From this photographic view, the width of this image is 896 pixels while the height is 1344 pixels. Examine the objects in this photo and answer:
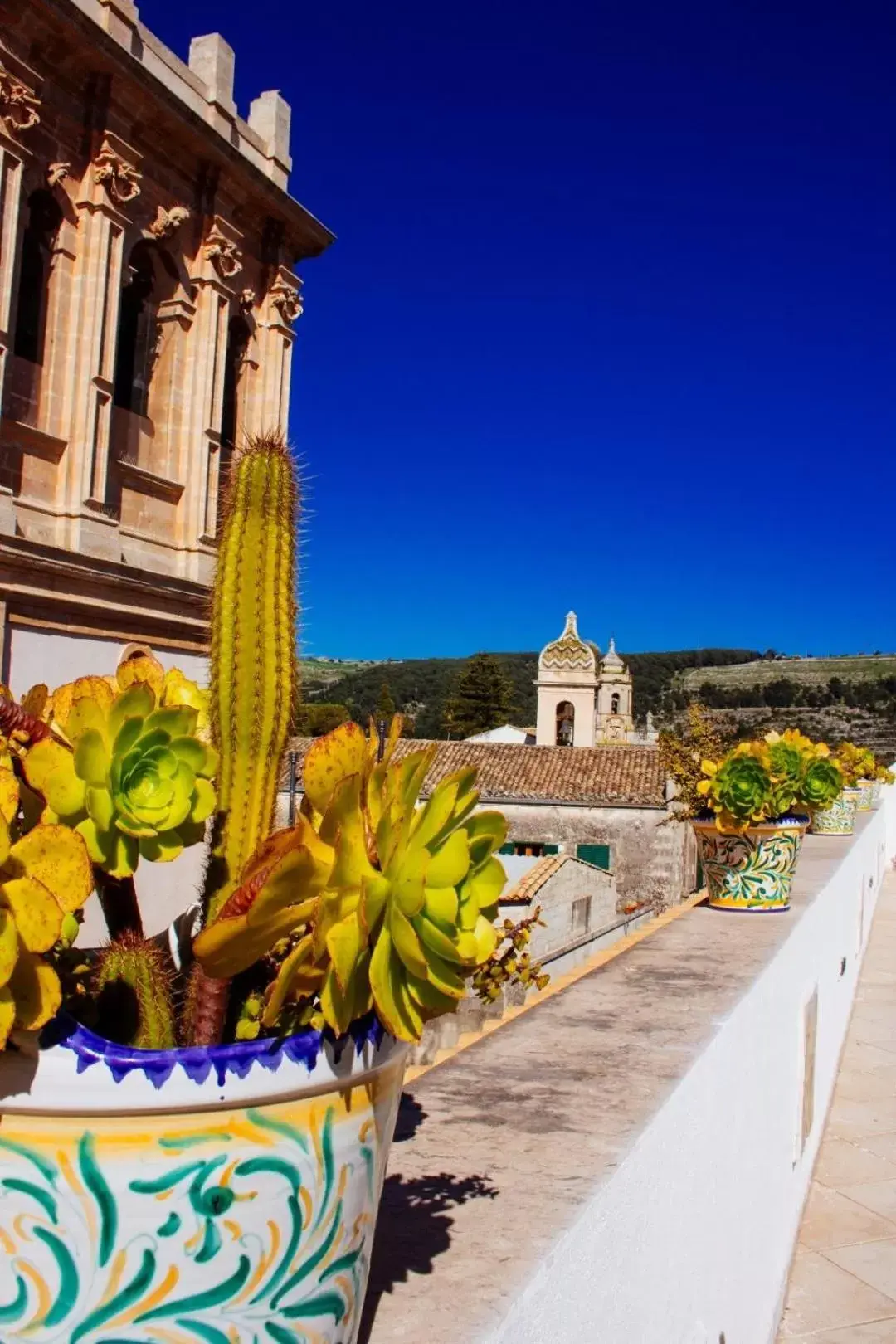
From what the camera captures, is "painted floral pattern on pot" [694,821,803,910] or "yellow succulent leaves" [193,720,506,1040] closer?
"yellow succulent leaves" [193,720,506,1040]

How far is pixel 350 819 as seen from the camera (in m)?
0.96

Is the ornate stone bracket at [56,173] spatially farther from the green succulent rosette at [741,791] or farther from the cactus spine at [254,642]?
the cactus spine at [254,642]

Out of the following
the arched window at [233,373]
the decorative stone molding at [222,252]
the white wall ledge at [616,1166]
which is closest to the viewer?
the white wall ledge at [616,1166]

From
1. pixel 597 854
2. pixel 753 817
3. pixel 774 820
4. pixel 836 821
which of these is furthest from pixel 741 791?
pixel 597 854

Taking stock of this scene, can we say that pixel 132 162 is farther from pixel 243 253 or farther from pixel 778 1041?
pixel 778 1041

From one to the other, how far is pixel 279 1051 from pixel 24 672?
25.3ft

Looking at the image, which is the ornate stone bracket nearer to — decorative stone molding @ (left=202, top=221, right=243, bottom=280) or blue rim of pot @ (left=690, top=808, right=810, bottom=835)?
decorative stone molding @ (left=202, top=221, right=243, bottom=280)

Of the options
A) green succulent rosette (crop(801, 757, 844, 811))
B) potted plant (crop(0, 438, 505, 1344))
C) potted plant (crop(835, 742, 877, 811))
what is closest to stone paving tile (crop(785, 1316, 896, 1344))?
green succulent rosette (crop(801, 757, 844, 811))

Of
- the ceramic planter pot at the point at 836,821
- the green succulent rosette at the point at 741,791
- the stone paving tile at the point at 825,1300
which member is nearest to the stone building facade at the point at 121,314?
the green succulent rosette at the point at 741,791

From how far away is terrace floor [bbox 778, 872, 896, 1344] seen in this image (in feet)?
12.0

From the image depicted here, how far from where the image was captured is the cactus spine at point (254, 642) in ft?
4.74

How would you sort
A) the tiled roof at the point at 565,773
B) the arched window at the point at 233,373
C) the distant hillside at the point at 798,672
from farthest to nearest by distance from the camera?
the distant hillside at the point at 798,672, the tiled roof at the point at 565,773, the arched window at the point at 233,373

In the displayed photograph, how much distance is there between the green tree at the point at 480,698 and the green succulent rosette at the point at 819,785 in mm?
52666

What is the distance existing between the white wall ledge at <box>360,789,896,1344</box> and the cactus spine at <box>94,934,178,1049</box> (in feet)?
1.55
